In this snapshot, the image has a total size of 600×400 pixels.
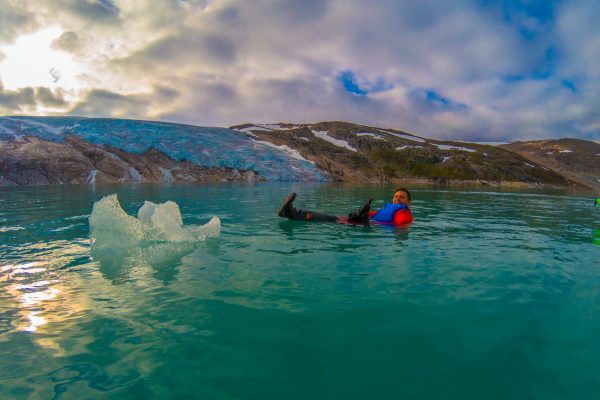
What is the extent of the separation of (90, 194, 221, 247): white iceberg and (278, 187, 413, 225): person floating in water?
5302 mm

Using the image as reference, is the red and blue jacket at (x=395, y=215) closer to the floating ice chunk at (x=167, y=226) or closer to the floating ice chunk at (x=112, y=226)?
the floating ice chunk at (x=167, y=226)

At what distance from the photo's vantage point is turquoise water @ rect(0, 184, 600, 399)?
383 cm

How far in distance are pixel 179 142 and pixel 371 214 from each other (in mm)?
80411

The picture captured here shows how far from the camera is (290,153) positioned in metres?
106

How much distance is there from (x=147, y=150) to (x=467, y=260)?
86841 millimetres

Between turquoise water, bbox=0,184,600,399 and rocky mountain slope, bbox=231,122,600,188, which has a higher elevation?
rocky mountain slope, bbox=231,122,600,188

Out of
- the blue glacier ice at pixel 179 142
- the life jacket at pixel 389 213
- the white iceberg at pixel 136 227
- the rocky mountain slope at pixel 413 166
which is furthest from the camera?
the rocky mountain slope at pixel 413 166

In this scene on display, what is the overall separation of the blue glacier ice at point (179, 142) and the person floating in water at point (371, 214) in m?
71.9

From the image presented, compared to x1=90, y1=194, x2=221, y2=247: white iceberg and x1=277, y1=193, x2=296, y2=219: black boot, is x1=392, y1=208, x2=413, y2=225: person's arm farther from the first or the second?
x1=90, y1=194, x2=221, y2=247: white iceberg

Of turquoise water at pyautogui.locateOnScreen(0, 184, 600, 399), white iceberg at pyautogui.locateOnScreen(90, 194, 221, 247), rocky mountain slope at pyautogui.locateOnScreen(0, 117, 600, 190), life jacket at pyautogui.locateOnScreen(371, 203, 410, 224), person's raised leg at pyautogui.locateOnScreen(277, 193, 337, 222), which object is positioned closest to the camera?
turquoise water at pyautogui.locateOnScreen(0, 184, 600, 399)

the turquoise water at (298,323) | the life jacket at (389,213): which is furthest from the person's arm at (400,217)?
the turquoise water at (298,323)

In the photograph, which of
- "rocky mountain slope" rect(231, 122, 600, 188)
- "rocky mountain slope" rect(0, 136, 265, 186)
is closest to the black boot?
"rocky mountain slope" rect(0, 136, 265, 186)

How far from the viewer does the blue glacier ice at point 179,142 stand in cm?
7912

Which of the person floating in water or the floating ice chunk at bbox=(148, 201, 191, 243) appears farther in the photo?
the person floating in water
